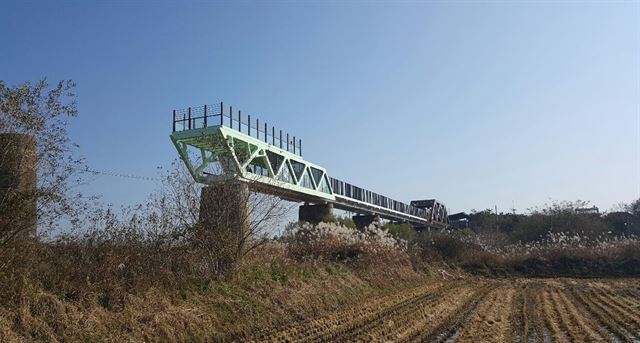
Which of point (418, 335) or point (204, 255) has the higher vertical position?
point (204, 255)

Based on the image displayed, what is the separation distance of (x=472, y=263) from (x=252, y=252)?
92.0ft

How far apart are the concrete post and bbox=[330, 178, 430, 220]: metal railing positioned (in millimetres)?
36048

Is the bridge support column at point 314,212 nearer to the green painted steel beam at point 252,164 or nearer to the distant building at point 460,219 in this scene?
the green painted steel beam at point 252,164

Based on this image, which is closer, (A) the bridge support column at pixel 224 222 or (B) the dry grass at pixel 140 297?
(B) the dry grass at pixel 140 297

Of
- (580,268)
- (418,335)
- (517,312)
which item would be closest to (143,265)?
(418,335)

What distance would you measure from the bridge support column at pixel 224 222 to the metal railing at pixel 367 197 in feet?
97.9

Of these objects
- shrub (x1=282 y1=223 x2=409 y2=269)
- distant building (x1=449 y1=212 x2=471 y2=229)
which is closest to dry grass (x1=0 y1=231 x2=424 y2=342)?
shrub (x1=282 y1=223 x2=409 y2=269)

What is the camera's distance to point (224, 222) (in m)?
14.2

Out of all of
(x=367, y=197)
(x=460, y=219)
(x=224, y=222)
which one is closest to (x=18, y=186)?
(x=224, y=222)

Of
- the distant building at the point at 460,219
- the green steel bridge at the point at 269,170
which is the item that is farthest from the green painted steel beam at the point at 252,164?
the distant building at the point at 460,219

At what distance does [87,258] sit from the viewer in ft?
32.9

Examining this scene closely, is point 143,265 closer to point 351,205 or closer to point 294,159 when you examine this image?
point 294,159

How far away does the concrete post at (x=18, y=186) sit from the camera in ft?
28.2

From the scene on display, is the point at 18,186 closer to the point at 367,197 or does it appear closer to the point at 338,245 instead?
the point at 338,245
